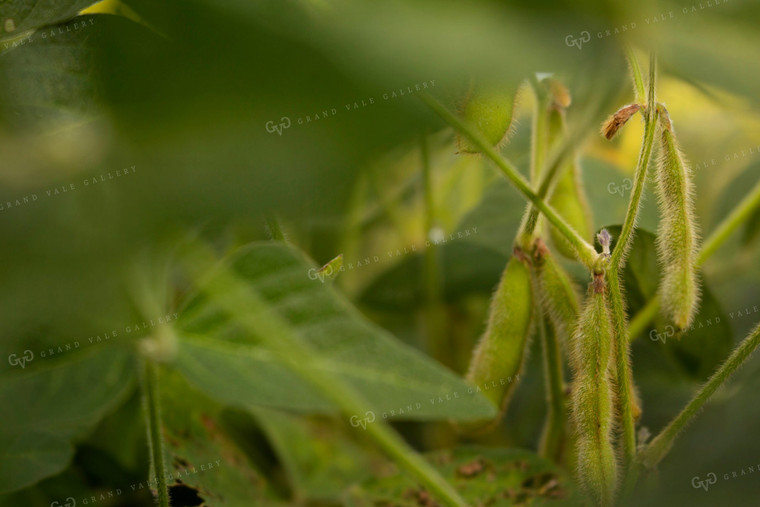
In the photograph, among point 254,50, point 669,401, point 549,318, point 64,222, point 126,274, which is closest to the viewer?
point 254,50

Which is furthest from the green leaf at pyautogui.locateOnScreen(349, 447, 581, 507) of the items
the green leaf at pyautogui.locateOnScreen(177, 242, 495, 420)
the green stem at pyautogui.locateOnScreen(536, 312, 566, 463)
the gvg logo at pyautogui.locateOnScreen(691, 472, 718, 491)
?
the green leaf at pyautogui.locateOnScreen(177, 242, 495, 420)

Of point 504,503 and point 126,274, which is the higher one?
point 126,274

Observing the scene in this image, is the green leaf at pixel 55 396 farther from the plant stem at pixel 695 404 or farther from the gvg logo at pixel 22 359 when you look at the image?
the plant stem at pixel 695 404

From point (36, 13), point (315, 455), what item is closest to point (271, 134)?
point (36, 13)

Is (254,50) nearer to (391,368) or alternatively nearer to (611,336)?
(391,368)

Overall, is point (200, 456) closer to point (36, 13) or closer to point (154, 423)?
point (154, 423)

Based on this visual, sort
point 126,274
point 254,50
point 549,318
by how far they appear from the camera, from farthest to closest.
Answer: point 549,318, point 126,274, point 254,50

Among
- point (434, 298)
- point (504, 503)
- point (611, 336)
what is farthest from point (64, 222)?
point (434, 298)
